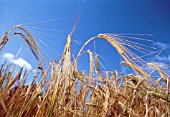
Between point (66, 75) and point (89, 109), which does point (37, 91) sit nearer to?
point (66, 75)

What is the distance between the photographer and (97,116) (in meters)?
1.75

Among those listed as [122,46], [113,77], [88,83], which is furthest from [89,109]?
[122,46]

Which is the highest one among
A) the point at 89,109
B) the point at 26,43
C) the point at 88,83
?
the point at 26,43

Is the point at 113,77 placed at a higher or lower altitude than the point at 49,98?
higher

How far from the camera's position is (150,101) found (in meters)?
1.94

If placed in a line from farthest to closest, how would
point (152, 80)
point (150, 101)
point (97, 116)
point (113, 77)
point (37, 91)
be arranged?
point (113, 77) → point (150, 101) → point (97, 116) → point (152, 80) → point (37, 91)

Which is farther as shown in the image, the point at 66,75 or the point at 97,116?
the point at 97,116

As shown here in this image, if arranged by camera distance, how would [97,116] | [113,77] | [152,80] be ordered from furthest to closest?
[113,77] < [97,116] < [152,80]

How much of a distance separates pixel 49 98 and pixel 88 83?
34cm

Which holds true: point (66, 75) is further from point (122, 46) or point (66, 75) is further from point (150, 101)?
point (150, 101)

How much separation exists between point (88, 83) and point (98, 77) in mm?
159

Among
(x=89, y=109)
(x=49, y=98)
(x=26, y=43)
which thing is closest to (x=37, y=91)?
(x=49, y=98)

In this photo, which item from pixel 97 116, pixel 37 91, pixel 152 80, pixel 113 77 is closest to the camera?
pixel 37 91

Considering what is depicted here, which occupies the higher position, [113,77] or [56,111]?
[113,77]
